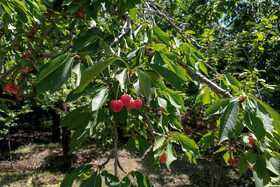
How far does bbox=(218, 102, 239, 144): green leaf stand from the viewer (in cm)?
76

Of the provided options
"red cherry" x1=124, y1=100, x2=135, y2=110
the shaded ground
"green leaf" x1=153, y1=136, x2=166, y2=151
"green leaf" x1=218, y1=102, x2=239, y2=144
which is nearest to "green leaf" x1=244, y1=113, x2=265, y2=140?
"green leaf" x1=218, y1=102, x2=239, y2=144

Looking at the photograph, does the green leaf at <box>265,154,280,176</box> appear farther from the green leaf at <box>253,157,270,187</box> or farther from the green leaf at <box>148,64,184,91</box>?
the green leaf at <box>148,64,184,91</box>

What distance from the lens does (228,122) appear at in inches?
30.5

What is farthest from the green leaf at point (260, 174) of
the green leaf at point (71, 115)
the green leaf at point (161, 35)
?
the green leaf at point (71, 115)

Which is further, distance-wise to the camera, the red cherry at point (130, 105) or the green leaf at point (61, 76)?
the red cherry at point (130, 105)

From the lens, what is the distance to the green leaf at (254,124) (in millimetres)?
774

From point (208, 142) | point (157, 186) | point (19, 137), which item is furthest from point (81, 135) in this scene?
point (19, 137)

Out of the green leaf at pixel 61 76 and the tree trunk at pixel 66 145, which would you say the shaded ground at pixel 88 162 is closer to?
Result: the tree trunk at pixel 66 145

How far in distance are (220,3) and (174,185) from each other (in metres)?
5.00

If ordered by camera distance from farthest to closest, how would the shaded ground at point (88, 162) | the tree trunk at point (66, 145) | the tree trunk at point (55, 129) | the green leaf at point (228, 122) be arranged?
the tree trunk at point (55, 129), the tree trunk at point (66, 145), the shaded ground at point (88, 162), the green leaf at point (228, 122)

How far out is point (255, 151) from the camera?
1.07 metres

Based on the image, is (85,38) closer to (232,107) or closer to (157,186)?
(232,107)

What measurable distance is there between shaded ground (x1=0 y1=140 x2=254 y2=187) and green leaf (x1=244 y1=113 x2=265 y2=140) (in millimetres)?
5223

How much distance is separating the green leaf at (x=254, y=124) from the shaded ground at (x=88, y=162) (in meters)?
5.22
